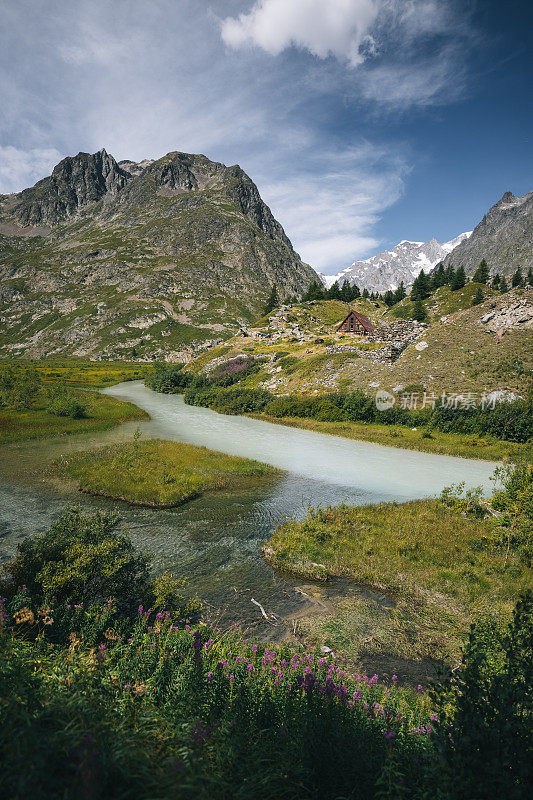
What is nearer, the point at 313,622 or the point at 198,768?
the point at 198,768

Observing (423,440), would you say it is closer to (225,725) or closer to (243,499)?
(243,499)

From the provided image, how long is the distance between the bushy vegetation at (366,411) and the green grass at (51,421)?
16.7m

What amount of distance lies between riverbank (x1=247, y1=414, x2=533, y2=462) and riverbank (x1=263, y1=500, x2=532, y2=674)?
1627 cm

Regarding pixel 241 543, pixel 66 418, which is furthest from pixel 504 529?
pixel 66 418

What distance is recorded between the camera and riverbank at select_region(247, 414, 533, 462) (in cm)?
3198

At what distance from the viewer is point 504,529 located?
48.3 ft

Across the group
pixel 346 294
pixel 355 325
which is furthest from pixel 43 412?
pixel 346 294

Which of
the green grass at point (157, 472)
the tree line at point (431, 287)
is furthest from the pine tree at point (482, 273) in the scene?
the green grass at point (157, 472)

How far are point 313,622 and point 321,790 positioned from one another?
6989 millimetres

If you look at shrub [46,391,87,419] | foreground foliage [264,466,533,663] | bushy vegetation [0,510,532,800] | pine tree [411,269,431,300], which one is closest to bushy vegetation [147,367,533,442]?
foreground foliage [264,466,533,663]

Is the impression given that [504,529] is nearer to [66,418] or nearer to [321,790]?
[321,790]

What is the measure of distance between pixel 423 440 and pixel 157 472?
28125 millimetres

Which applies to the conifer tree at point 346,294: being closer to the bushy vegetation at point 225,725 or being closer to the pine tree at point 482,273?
the pine tree at point 482,273

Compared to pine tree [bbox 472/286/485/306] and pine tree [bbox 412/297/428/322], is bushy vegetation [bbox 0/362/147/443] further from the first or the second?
pine tree [bbox 472/286/485/306]
